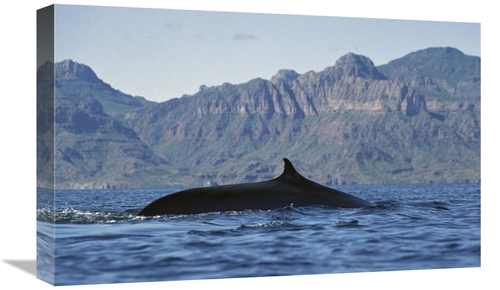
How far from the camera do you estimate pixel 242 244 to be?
72.2ft

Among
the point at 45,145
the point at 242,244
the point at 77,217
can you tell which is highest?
the point at 45,145

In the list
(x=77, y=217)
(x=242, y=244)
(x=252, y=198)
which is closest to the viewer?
(x=242, y=244)

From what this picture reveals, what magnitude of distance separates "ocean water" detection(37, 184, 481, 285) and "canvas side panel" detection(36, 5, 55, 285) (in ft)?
0.16

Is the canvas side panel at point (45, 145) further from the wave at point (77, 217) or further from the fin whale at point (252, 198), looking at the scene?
the fin whale at point (252, 198)

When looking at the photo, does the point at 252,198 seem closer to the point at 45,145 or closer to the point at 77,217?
the point at 77,217

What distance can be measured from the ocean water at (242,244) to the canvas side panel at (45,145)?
48 mm

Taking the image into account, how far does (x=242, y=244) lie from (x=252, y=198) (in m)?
4.86

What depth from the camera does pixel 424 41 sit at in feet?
105

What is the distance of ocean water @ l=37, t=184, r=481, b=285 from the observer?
2014cm

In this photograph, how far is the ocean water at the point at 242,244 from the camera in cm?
2014

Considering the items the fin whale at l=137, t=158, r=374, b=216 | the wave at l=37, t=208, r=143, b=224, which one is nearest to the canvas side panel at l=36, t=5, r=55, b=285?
the wave at l=37, t=208, r=143, b=224

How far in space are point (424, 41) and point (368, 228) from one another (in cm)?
999

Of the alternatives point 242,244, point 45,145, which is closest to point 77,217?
point 45,145
